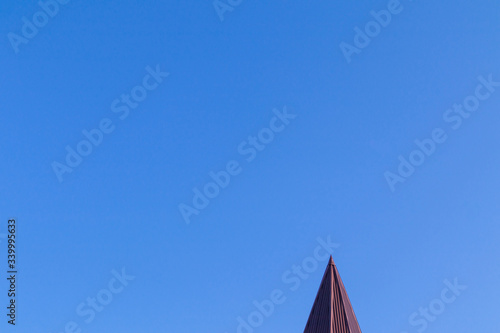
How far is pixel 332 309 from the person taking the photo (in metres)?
59.4

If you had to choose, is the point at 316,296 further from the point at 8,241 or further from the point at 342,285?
the point at 8,241

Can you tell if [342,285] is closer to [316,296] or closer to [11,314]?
[316,296]

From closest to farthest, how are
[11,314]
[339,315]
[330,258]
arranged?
1. [11,314]
2. [339,315]
3. [330,258]

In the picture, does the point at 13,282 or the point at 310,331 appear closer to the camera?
the point at 13,282

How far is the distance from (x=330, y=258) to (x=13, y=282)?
33.2m

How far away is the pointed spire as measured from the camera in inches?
2299

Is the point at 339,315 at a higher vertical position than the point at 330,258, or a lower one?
lower

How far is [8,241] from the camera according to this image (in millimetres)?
43125

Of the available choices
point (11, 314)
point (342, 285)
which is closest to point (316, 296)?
point (342, 285)

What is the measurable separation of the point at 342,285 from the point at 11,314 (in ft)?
111

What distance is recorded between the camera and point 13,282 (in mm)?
43281

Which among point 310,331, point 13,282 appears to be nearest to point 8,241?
point 13,282

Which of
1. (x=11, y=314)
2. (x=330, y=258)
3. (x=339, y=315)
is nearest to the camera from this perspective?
(x=11, y=314)

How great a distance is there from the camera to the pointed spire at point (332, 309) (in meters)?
58.4
